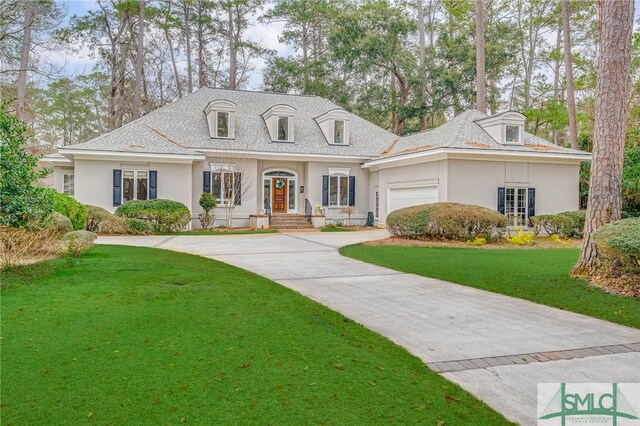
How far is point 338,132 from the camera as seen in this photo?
78.4ft

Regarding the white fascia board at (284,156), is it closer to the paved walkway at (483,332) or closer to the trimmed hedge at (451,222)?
the trimmed hedge at (451,222)

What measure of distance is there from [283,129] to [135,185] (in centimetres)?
770

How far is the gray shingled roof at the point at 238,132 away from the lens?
19.5 metres

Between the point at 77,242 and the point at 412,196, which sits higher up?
the point at 412,196

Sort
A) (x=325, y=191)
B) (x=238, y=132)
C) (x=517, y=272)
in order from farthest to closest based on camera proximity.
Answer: (x=325, y=191) < (x=238, y=132) < (x=517, y=272)

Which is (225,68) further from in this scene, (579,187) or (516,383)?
(516,383)

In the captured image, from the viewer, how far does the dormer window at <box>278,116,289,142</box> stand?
23.0 metres

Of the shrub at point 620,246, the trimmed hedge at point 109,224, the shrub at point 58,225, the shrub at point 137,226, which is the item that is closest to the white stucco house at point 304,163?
the trimmed hedge at point 109,224

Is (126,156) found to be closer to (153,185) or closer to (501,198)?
(153,185)

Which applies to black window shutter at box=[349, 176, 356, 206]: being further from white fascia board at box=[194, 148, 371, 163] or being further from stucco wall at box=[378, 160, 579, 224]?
stucco wall at box=[378, 160, 579, 224]

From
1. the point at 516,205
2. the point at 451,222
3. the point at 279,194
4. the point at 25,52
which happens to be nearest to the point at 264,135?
the point at 279,194

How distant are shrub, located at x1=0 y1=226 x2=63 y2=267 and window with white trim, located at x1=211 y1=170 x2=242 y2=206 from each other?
11.4m

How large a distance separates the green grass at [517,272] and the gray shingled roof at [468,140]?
6263mm

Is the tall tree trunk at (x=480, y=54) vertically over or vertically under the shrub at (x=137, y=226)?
over
